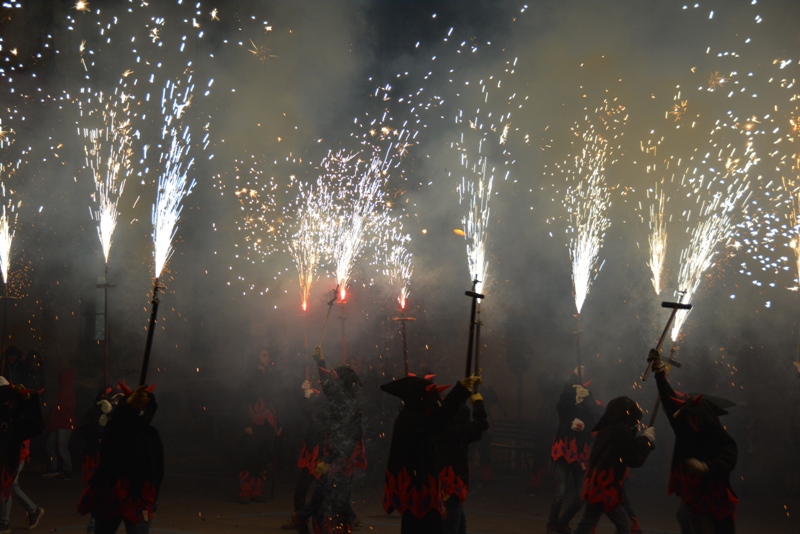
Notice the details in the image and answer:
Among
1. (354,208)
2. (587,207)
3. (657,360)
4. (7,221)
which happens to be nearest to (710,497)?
(657,360)

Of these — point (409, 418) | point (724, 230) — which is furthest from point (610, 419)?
point (724, 230)

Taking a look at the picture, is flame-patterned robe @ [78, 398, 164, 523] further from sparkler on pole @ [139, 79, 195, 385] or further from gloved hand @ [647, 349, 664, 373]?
sparkler on pole @ [139, 79, 195, 385]

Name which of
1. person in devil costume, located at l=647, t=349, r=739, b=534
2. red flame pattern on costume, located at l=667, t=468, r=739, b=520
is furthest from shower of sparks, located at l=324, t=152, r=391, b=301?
red flame pattern on costume, located at l=667, t=468, r=739, b=520

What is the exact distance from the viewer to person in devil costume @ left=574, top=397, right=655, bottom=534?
6.57m

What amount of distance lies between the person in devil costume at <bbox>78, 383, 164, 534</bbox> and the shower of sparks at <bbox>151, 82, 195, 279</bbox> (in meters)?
5.31

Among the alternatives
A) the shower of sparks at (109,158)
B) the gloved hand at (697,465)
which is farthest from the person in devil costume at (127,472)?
→ the shower of sparks at (109,158)

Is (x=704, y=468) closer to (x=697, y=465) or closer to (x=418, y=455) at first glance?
(x=697, y=465)

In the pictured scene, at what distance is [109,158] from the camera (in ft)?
44.3

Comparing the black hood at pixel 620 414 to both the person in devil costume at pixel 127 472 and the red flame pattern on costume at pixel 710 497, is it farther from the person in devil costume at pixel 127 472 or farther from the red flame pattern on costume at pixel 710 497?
the person in devil costume at pixel 127 472

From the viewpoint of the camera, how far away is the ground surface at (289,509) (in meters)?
8.33

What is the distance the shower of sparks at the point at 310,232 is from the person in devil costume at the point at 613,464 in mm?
6557

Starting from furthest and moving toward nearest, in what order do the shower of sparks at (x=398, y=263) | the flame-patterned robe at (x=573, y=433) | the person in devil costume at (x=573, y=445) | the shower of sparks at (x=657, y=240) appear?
the shower of sparks at (x=398, y=263)
the shower of sparks at (x=657, y=240)
the flame-patterned robe at (x=573, y=433)
the person in devil costume at (x=573, y=445)

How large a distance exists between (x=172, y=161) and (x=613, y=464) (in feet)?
27.8

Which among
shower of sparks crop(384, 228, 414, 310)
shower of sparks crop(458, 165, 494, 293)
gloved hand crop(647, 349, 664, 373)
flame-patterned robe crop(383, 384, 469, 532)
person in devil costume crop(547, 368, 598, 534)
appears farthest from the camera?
shower of sparks crop(384, 228, 414, 310)
